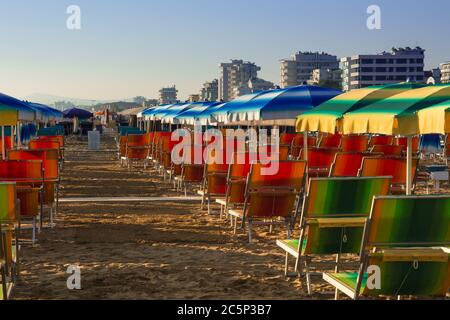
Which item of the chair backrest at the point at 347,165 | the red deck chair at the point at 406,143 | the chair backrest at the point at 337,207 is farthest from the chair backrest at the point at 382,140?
the chair backrest at the point at 337,207

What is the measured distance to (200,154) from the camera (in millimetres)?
12375

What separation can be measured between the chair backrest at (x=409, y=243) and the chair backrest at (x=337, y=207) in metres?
1.16

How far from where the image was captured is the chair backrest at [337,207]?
578 cm

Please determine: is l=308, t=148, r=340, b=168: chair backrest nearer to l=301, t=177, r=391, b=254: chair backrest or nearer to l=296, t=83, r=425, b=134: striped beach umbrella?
l=296, t=83, r=425, b=134: striped beach umbrella

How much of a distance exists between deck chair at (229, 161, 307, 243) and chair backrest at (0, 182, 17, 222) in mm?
2902

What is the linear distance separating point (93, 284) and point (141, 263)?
3.12 ft

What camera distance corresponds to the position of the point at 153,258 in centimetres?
716

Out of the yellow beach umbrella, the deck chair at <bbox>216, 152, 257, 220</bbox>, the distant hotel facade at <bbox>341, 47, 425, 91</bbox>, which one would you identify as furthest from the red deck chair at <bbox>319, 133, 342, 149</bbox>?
the distant hotel facade at <bbox>341, 47, 425, 91</bbox>

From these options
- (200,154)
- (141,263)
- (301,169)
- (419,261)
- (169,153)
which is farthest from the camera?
(169,153)

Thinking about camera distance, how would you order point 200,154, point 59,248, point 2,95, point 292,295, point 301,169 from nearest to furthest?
point 292,295, point 59,248, point 301,169, point 2,95, point 200,154

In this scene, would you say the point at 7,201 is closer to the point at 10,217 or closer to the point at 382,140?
the point at 10,217

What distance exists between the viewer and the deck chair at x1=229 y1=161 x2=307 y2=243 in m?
8.08
